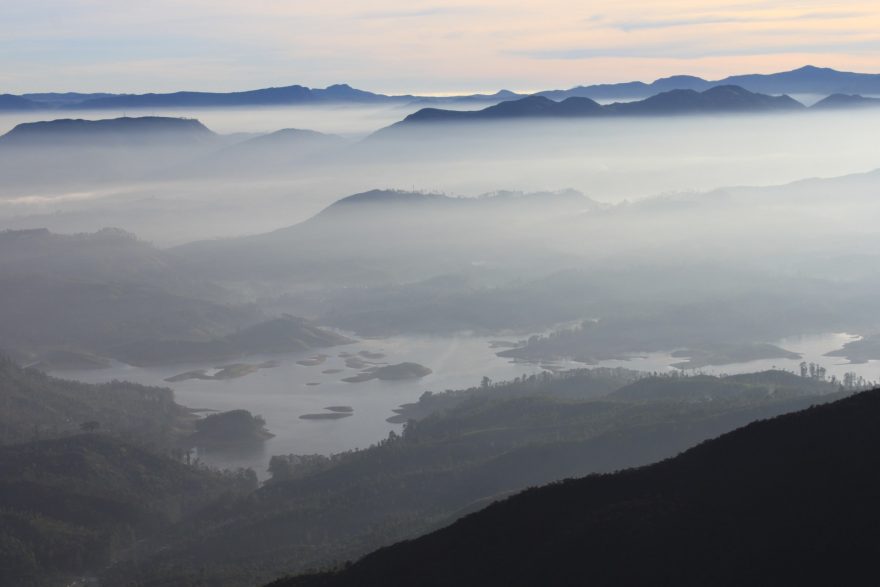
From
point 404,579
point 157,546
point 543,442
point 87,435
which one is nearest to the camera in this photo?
point 404,579

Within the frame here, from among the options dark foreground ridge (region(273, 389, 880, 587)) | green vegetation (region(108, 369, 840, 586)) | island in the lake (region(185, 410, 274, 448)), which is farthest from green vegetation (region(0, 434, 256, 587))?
dark foreground ridge (region(273, 389, 880, 587))

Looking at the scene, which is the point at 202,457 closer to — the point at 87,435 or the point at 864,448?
the point at 87,435

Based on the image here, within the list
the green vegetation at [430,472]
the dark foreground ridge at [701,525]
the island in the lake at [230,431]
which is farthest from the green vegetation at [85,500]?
the dark foreground ridge at [701,525]

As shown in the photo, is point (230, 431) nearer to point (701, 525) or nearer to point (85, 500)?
point (85, 500)

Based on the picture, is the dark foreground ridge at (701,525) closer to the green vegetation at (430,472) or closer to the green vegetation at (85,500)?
the green vegetation at (430,472)

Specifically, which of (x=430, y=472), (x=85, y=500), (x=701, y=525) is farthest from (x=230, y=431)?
(x=701, y=525)

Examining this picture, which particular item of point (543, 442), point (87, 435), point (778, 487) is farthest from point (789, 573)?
point (87, 435)

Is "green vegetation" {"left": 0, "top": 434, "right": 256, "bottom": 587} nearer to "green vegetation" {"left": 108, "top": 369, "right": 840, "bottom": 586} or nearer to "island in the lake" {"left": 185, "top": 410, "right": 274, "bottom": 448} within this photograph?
"green vegetation" {"left": 108, "top": 369, "right": 840, "bottom": 586}

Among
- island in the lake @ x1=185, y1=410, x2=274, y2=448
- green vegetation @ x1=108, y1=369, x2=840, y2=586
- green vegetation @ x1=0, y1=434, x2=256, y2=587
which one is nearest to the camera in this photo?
green vegetation @ x1=108, y1=369, x2=840, y2=586
